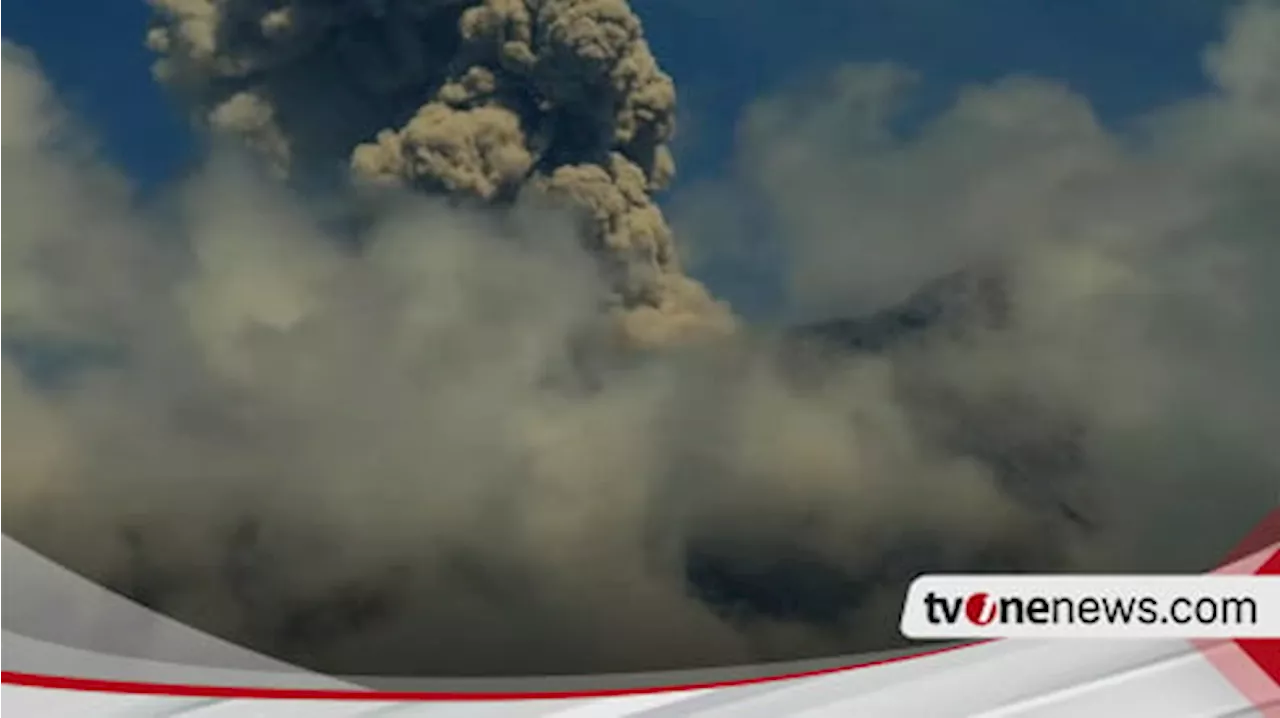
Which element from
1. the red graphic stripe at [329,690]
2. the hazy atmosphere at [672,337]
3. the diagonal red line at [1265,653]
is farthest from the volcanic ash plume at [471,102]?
the diagonal red line at [1265,653]

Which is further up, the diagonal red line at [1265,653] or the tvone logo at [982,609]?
the tvone logo at [982,609]

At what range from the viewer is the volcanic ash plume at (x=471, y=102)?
130 cm

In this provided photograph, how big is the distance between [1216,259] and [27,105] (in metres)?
1.30

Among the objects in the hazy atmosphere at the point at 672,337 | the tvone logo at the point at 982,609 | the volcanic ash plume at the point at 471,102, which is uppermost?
the volcanic ash plume at the point at 471,102

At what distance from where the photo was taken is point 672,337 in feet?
4.25

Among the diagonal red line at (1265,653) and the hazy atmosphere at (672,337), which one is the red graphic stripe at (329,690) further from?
the diagonal red line at (1265,653)

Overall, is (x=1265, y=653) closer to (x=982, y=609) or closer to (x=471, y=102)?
(x=982, y=609)

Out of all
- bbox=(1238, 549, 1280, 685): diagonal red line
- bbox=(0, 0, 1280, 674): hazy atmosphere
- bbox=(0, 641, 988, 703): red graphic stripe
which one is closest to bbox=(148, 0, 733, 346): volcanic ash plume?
bbox=(0, 0, 1280, 674): hazy atmosphere

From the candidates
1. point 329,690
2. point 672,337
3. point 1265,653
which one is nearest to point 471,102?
point 672,337

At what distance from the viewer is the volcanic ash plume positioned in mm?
1305

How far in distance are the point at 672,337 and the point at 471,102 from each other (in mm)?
354

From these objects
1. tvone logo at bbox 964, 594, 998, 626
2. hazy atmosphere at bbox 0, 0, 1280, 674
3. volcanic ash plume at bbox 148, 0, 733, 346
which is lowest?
tvone logo at bbox 964, 594, 998, 626

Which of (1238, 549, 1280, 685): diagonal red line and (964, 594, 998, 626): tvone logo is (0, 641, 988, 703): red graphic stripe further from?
(1238, 549, 1280, 685): diagonal red line

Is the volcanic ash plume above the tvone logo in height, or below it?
above
